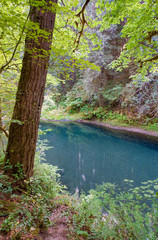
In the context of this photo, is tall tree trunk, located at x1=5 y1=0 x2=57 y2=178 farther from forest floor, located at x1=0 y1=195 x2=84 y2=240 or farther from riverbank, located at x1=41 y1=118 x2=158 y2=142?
riverbank, located at x1=41 y1=118 x2=158 y2=142

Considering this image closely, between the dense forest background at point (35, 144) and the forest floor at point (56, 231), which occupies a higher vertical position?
the dense forest background at point (35, 144)

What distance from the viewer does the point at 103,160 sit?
584cm

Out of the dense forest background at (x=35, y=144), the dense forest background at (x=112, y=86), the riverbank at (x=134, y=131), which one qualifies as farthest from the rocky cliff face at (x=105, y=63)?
the dense forest background at (x=35, y=144)

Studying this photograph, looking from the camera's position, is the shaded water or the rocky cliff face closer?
the shaded water

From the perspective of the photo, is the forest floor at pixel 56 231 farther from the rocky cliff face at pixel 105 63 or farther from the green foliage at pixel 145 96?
the rocky cliff face at pixel 105 63

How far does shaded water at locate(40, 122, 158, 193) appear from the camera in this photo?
429 centimetres

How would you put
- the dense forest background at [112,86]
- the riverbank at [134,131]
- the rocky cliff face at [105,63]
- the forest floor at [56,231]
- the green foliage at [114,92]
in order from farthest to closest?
1. the green foliage at [114,92]
2. the rocky cliff face at [105,63]
3. the dense forest background at [112,86]
4. the riverbank at [134,131]
5. the forest floor at [56,231]

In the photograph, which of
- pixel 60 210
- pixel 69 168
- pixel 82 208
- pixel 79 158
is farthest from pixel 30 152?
→ pixel 79 158

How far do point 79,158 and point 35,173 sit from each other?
153 inches

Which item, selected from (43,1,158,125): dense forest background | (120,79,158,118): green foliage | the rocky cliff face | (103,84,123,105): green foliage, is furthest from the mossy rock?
the rocky cliff face

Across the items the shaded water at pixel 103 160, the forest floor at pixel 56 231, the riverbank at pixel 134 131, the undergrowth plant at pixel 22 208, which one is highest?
the riverbank at pixel 134 131

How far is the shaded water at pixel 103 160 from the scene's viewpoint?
429 cm

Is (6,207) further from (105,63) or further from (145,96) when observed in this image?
(105,63)

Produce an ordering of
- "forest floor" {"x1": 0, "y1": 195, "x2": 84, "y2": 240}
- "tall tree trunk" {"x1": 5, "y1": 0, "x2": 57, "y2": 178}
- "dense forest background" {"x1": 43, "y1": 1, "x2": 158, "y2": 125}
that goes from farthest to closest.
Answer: "dense forest background" {"x1": 43, "y1": 1, "x2": 158, "y2": 125} → "tall tree trunk" {"x1": 5, "y1": 0, "x2": 57, "y2": 178} → "forest floor" {"x1": 0, "y1": 195, "x2": 84, "y2": 240}
